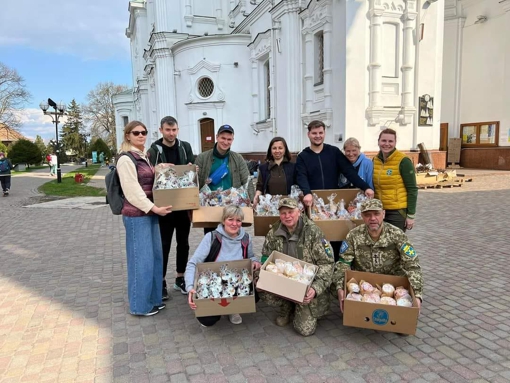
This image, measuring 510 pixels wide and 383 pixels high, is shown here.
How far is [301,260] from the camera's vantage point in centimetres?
359

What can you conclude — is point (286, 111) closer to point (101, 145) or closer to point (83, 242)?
point (83, 242)

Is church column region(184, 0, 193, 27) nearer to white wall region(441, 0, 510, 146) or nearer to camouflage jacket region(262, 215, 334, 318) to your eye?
white wall region(441, 0, 510, 146)

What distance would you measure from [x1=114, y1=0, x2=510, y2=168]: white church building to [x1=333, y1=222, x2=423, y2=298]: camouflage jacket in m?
10.7

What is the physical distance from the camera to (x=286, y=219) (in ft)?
11.8

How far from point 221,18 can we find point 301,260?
25.7 meters

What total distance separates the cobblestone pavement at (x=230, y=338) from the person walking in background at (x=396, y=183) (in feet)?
3.58

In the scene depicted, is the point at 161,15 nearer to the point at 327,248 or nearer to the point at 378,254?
the point at 327,248

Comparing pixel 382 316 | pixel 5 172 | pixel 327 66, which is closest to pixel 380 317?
pixel 382 316

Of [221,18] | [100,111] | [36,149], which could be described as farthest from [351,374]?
[100,111]

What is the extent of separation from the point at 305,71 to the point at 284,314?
1411 centimetres

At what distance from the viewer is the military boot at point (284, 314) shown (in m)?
3.72

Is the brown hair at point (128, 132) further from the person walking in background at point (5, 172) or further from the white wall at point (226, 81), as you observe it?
the white wall at point (226, 81)

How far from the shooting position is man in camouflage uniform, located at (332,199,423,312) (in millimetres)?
3428

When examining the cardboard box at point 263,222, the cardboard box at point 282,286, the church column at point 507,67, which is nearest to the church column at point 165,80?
the church column at point 507,67
